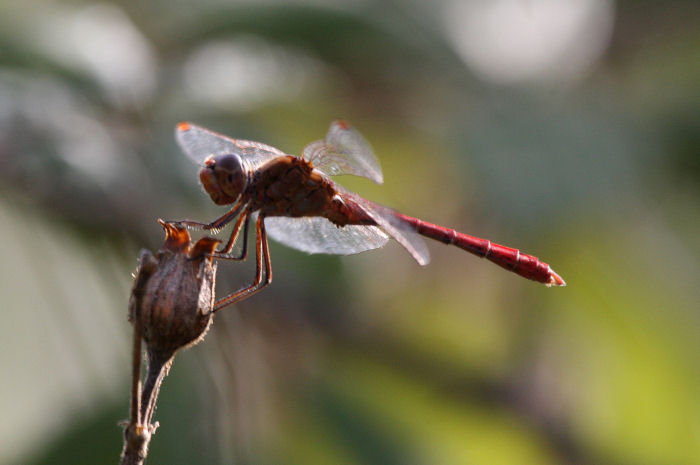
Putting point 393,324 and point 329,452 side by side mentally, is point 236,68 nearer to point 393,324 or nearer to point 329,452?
point 393,324

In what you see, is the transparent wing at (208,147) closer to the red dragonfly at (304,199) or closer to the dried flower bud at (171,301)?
the red dragonfly at (304,199)

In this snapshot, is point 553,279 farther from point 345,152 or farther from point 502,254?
point 345,152

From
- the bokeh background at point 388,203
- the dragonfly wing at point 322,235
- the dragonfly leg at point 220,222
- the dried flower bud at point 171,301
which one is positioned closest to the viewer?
the dried flower bud at point 171,301

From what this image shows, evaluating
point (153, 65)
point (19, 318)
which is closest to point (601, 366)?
point (153, 65)

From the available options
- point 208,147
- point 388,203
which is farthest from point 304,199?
point 388,203

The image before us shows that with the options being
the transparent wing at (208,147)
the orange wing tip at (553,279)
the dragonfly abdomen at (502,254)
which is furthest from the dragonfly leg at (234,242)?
the orange wing tip at (553,279)

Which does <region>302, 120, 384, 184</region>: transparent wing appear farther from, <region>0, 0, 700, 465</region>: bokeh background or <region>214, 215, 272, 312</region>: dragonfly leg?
<region>0, 0, 700, 465</region>: bokeh background

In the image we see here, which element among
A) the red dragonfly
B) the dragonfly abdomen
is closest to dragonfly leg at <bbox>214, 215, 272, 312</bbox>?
the red dragonfly
